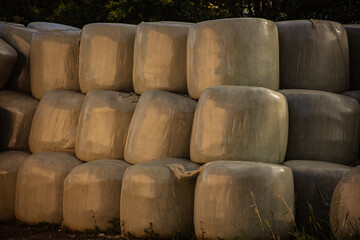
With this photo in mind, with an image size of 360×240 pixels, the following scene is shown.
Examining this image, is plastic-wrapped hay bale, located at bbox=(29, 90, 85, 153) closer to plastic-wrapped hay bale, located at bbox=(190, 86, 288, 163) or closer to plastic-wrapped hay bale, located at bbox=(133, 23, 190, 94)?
plastic-wrapped hay bale, located at bbox=(133, 23, 190, 94)

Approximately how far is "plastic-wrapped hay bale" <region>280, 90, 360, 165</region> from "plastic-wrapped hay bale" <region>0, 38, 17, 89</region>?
7.36 feet

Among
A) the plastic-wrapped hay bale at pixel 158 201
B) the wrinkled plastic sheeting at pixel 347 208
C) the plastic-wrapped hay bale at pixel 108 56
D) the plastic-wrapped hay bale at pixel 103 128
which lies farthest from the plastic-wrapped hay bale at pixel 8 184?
the wrinkled plastic sheeting at pixel 347 208

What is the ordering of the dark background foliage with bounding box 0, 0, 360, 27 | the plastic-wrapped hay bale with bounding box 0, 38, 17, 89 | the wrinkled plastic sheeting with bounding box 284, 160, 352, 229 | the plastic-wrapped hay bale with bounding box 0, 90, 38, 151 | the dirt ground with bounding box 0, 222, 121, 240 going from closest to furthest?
the wrinkled plastic sheeting with bounding box 284, 160, 352, 229 → the dirt ground with bounding box 0, 222, 121, 240 → the plastic-wrapped hay bale with bounding box 0, 38, 17, 89 → the plastic-wrapped hay bale with bounding box 0, 90, 38, 151 → the dark background foliage with bounding box 0, 0, 360, 27

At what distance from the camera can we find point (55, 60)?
163 inches

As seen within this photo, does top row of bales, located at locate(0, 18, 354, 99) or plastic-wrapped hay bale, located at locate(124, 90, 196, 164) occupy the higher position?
top row of bales, located at locate(0, 18, 354, 99)

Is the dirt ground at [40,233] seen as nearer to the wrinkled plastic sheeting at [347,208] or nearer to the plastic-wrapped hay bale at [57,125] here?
A: the plastic-wrapped hay bale at [57,125]

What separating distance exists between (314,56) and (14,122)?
2447 millimetres

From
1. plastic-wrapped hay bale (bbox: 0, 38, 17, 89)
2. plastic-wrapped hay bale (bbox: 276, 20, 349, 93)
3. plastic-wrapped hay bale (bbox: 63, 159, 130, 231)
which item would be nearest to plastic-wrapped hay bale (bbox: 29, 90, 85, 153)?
plastic-wrapped hay bale (bbox: 0, 38, 17, 89)

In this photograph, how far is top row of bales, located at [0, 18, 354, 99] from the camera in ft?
11.2

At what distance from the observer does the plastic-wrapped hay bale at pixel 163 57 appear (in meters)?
3.72

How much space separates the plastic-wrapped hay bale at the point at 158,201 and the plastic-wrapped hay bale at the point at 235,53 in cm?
71

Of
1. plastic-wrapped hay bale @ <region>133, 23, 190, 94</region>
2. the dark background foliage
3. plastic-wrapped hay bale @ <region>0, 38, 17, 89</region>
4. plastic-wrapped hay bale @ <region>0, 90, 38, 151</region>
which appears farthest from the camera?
the dark background foliage

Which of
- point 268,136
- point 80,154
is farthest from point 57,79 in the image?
point 268,136

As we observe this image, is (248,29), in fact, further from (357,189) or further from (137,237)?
(137,237)
